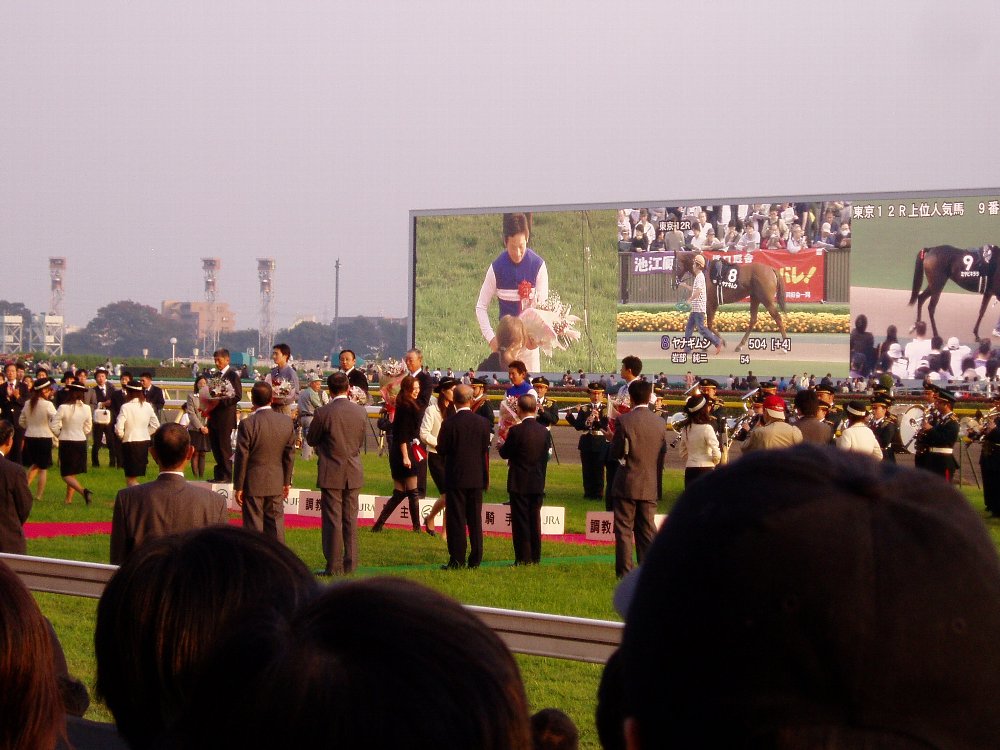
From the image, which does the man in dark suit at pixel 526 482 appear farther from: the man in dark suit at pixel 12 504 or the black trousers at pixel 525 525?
the man in dark suit at pixel 12 504

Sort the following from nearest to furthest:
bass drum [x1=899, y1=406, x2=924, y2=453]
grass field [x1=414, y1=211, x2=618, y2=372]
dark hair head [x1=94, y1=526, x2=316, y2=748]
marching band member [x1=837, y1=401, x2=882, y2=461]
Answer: dark hair head [x1=94, y1=526, x2=316, y2=748] < marching band member [x1=837, y1=401, x2=882, y2=461] < bass drum [x1=899, y1=406, x2=924, y2=453] < grass field [x1=414, y1=211, x2=618, y2=372]

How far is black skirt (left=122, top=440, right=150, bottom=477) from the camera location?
18.6 meters

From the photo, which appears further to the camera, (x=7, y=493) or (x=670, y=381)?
(x=670, y=381)

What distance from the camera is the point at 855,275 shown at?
4416 centimetres

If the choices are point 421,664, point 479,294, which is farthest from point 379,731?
point 479,294

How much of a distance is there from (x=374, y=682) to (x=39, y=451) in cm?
1840

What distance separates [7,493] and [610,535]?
8.25 meters

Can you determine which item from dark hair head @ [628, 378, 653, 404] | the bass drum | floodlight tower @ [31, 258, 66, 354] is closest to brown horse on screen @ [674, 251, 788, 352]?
the bass drum

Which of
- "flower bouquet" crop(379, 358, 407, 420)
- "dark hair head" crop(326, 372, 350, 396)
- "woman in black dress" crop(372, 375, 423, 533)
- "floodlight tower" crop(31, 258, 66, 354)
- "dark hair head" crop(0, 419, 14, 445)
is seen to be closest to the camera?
"dark hair head" crop(0, 419, 14, 445)

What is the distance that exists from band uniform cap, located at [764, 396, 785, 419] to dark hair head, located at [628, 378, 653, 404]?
1898mm

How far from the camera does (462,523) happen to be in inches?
509

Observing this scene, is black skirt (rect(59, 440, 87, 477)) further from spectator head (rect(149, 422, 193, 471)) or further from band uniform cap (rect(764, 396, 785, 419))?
spectator head (rect(149, 422, 193, 471))

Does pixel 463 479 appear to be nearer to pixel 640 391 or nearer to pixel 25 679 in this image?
pixel 640 391

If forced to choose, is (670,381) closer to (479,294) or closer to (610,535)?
(479,294)
